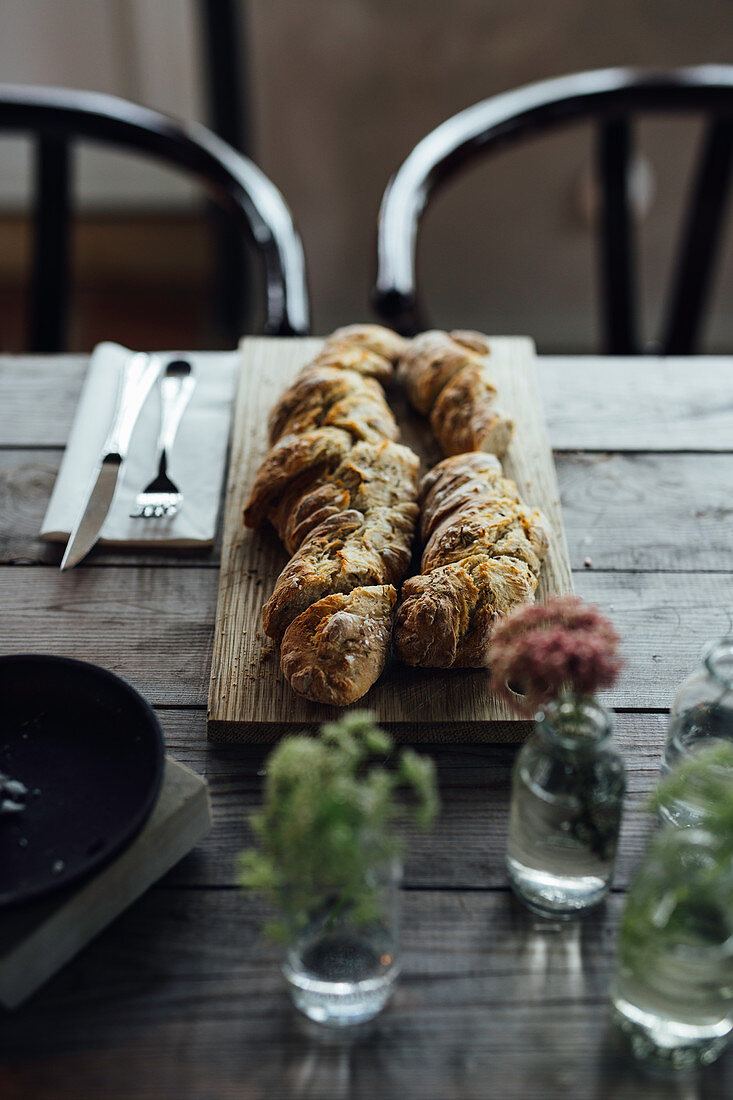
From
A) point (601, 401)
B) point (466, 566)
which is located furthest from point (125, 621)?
point (601, 401)

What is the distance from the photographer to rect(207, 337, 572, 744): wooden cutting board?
2.85 ft

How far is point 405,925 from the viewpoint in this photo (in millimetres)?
718

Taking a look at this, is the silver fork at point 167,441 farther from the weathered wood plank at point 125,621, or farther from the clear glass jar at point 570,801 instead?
the clear glass jar at point 570,801

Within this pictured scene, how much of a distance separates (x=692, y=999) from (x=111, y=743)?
45 cm

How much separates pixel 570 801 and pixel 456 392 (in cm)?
62

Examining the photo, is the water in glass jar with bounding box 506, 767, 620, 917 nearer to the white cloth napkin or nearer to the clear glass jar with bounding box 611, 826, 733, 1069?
the clear glass jar with bounding box 611, 826, 733, 1069

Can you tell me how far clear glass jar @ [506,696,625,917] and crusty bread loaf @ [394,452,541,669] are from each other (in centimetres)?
Result: 20

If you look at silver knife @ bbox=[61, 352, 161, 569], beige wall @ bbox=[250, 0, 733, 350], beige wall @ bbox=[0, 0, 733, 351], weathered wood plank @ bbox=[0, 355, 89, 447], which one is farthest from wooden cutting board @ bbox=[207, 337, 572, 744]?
beige wall @ bbox=[250, 0, 733, 350]

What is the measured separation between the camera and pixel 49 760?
0.79 m

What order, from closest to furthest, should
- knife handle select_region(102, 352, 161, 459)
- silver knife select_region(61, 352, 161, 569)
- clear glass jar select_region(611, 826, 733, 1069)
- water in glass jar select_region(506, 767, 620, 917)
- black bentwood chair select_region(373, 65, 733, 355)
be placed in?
clear glass jar select_region(611, 826, 733, 1069)
water in glass jar select_region(506, 767, 620, 917)
silver knife select_region(61, 352, 161, 569)
knife handle select_region(102, 352, 161, 459)
black bentwood chair select_region(373, 65, 733, 355)

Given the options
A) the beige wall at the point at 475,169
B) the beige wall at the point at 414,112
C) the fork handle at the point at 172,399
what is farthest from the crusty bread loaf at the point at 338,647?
the beige wall at the point at 475,169

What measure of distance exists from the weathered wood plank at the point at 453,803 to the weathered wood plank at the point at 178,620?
1.7 inches

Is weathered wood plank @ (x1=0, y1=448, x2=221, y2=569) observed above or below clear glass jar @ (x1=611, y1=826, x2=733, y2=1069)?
below

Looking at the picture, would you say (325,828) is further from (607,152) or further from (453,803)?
(607,152)
